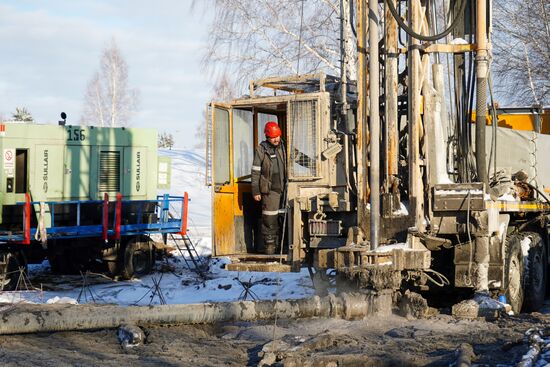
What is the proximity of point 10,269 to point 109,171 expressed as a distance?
3.77m

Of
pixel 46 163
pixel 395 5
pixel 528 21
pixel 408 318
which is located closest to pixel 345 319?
pixel 408 318

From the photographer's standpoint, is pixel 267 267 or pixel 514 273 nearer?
pixel 267 267

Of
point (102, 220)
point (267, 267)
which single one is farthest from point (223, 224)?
point (102, 220)

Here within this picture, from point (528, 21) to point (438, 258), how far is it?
19.7 meters

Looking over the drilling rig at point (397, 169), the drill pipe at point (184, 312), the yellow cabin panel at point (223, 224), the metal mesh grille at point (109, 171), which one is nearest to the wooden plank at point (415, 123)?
the drilling rig at point (397, 169)

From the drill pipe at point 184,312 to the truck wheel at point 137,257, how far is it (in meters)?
8.10

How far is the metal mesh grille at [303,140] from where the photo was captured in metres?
10.7

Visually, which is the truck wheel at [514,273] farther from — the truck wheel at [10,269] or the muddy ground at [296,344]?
the truck wheel at [10,269]

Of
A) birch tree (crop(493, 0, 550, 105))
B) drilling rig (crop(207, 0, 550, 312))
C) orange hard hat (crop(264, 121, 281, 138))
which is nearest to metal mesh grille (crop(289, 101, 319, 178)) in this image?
drilling rig (crop(207, 0, 550, 312))

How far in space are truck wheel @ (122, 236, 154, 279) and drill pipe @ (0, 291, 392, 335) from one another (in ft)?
26.6

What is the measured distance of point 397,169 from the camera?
33.0ft

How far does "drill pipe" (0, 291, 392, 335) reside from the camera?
809 cm

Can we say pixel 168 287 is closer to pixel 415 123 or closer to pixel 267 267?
pixel 267 267

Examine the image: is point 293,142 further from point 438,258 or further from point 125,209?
point 125,209
